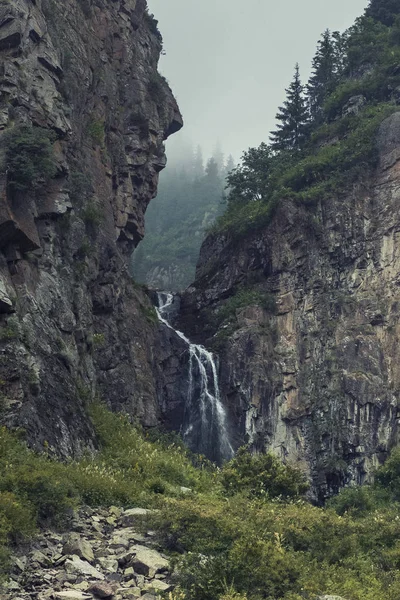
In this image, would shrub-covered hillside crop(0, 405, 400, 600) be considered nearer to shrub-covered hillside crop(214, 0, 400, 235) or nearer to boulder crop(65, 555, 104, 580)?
boulder crop(65, 555, 104, 580)

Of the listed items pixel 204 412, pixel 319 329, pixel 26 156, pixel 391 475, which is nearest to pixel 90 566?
pixel 26 156

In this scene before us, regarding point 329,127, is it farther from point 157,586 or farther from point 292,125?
point 157,586

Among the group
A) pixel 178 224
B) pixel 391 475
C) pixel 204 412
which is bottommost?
pixel 391 475

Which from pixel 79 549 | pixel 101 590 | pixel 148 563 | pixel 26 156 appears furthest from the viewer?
pixel 26 156

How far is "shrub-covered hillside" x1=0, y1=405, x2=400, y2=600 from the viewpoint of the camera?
1488 centimetres

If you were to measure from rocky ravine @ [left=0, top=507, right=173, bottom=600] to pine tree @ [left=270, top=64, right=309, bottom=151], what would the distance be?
4773 cm

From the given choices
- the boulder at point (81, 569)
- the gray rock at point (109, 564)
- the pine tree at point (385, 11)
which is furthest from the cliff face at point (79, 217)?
the pine tree at point (385, 11)

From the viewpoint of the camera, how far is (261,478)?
27.0m

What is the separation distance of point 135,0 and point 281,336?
82.2ft

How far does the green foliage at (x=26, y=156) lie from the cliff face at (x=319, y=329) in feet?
65.2

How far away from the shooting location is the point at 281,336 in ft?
152

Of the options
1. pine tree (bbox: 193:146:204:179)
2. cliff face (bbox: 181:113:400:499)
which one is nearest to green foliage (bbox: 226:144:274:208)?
cliff face (bbox: 181:113:400:499)

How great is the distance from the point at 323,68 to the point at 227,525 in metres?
57.6

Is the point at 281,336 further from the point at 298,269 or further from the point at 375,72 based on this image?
the point at 375,72
